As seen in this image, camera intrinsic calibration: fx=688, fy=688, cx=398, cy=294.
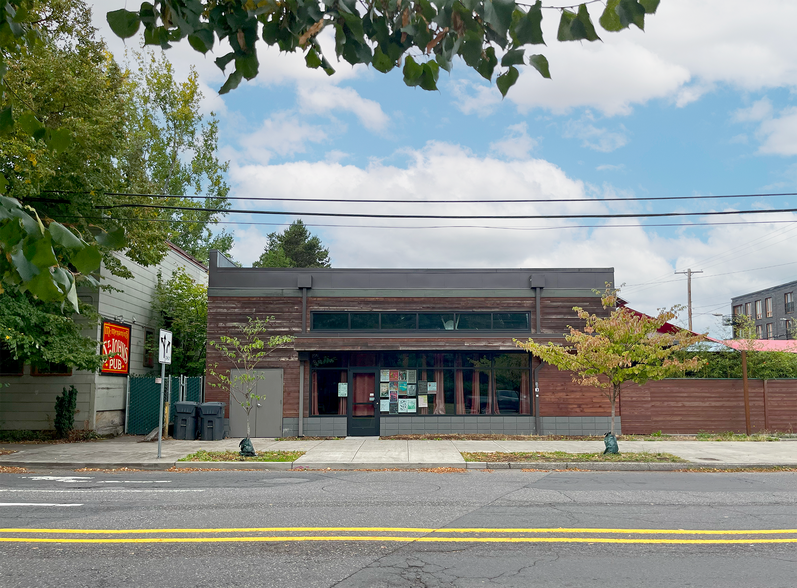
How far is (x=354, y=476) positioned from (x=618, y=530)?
6202 mm

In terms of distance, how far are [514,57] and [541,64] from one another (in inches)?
4.5

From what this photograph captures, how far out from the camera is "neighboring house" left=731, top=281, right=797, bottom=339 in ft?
204

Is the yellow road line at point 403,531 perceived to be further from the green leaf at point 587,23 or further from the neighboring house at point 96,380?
the neighboring house at point 96,380

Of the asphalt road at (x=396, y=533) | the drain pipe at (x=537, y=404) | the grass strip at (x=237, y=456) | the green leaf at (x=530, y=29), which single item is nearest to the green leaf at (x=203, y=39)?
the green leaf at (x=530, y=29)

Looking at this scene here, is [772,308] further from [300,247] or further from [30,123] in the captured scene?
[30,123]

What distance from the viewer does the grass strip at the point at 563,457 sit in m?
15.0

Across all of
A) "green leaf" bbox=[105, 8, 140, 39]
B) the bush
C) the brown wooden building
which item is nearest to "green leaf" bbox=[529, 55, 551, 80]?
"green leaf" bbox=[105, 8, 140, 39]

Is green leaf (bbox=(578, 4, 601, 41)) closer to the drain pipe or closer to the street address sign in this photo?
the street address sign

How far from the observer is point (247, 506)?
30.4 feet

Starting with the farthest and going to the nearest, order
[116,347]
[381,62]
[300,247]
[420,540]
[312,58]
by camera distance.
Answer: [300,247] → [116,347] → [420,540] → [312,58] → [381,62]

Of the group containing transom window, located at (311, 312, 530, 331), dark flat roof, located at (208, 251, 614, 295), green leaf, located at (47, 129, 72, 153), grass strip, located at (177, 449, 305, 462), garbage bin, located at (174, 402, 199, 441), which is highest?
dark flat roof, located at (208, 251, 614, 295)

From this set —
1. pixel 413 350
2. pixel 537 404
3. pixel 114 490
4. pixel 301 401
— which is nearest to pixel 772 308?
pixel 537 404

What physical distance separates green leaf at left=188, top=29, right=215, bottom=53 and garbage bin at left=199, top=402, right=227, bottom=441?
57.7 ft

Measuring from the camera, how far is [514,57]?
2768 mm
